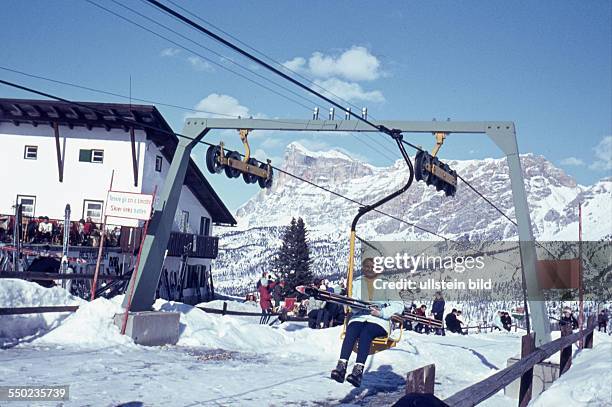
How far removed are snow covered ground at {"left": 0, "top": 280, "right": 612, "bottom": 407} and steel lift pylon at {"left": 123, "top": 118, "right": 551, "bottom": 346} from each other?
0.89m

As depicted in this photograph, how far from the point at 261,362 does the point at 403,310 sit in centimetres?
340

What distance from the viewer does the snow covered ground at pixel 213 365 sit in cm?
870

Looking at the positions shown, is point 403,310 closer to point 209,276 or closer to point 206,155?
point 206,155

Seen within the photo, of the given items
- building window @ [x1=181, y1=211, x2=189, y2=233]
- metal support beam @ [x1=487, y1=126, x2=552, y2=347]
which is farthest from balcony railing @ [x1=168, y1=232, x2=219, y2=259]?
metal support beam @ [x1=487, y1=126, x2=552, y2=347]

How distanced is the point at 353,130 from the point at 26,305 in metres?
7.41

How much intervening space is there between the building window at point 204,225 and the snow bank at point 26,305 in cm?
2809

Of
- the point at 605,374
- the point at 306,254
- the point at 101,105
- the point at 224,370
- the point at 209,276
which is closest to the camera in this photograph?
the point at 605,374

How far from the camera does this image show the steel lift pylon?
537 inches

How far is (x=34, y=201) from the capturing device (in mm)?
31938

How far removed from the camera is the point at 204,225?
42.1 metres

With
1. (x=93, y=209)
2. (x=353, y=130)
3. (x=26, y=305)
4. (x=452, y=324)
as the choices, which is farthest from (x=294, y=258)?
(x=26, y=305)

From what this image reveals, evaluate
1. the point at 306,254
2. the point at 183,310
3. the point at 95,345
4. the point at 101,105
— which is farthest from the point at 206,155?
the point at 306,254

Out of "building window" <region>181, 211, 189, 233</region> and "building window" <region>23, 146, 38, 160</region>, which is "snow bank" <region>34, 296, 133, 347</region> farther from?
"building window" <region>181, 211, 189, 233</region>

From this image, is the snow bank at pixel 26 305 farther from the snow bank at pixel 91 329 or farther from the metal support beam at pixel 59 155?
the metal support beam at pixel 59 155
